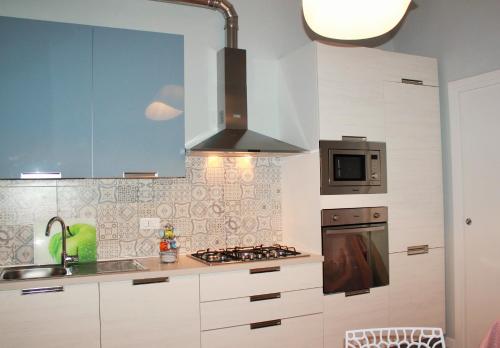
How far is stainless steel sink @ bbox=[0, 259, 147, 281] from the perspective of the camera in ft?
8.80

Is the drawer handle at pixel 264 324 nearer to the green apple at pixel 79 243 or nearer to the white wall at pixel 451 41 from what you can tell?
the green apple at pixel 79 243

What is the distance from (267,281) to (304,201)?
27.1 inches

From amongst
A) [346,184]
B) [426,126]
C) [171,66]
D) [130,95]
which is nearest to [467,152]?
[426,126]

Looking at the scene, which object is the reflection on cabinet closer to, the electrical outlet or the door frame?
the electrical outlet

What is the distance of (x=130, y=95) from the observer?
9.34 ft

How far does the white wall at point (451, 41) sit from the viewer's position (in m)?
3.27

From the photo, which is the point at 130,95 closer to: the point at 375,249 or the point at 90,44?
the point at 90,44

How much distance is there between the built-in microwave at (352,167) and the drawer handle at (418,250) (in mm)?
506

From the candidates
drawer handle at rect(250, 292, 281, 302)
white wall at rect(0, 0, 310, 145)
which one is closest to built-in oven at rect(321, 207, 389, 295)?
drawer handle at rect(250, 292, 281, 302)

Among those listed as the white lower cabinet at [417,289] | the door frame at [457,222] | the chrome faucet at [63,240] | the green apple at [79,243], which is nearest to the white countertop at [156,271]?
the green apple at [79,243]

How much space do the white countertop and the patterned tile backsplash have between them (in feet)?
0.77

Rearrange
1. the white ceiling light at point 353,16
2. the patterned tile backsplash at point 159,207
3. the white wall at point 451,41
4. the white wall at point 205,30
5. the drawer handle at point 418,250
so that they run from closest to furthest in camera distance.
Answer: the white ceiling light at point 353,16, the patterned tile backsplash at point 159,207, the white wall at point 205,30, the white wall at point 451,41, the drawer handle at point 418,250

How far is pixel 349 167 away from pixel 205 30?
1488 mm

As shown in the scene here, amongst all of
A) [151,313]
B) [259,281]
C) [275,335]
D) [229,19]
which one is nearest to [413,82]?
[229,19]
